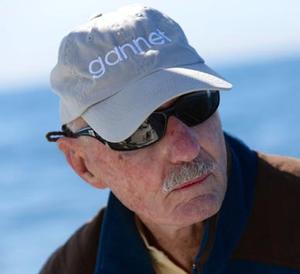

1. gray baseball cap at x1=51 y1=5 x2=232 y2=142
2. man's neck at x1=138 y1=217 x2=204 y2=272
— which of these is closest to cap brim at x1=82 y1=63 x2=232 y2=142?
gray baseball cap at x1=51 y1=5 x2=232 y2=142

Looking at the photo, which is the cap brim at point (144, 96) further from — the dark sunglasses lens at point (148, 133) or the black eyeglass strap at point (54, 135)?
the black eyeglass strap at point (54, 135)

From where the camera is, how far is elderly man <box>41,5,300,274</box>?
8.53ft

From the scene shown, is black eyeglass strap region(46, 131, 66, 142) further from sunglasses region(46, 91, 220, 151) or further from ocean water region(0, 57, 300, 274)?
ocean water region(0, 57, 300, 274)

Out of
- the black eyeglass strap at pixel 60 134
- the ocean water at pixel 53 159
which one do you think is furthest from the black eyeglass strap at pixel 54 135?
the ocean water at pixel 53 159

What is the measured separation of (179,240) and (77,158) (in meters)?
0.31

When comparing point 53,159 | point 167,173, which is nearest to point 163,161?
point 167,173

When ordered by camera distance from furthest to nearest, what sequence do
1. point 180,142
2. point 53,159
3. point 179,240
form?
point 53,159
point 179,240
point 180,142

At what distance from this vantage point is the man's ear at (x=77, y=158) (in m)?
2.82

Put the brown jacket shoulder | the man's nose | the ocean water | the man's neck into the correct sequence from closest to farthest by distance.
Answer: the man's nose
the man's neck
the brown jacket shoulder
the ocean water

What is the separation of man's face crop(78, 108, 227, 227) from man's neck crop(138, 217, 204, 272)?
121 millimetres

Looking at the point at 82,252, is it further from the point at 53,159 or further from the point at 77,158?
the point at 53,159

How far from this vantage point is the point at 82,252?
2938mm

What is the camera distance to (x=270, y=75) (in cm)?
1375

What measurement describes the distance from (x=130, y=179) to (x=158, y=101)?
207 mm
